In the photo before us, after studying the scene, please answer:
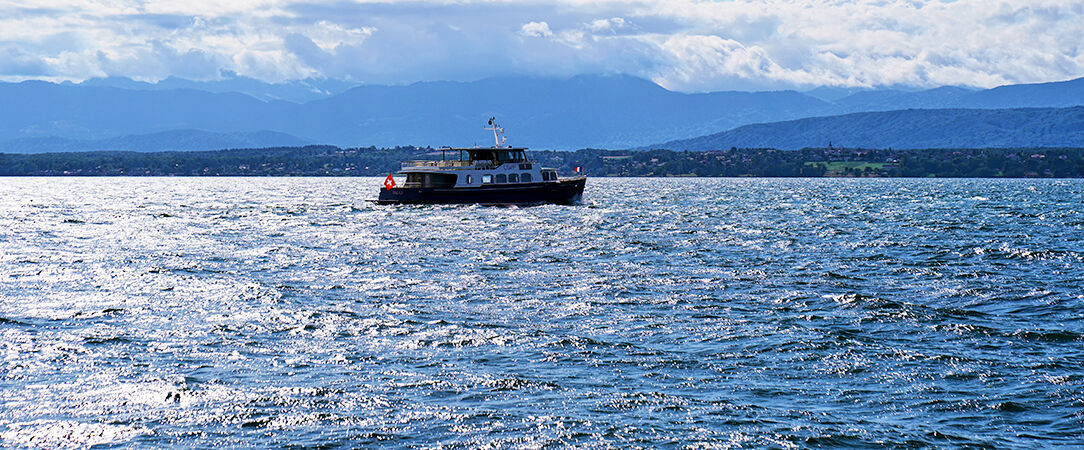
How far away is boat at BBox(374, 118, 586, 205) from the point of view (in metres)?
104

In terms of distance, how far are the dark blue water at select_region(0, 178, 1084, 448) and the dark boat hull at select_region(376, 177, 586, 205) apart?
46812 mm

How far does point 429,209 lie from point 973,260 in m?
62.2

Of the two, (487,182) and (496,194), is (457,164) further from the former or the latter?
(496,194)

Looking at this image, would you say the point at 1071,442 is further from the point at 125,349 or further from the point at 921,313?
the point at 125,349

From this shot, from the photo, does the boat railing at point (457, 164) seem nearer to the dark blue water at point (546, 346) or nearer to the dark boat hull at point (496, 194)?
the dark boat hull at point (496, 194)

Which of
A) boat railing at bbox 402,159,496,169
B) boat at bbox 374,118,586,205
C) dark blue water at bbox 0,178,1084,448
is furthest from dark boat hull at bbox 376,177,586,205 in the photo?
dark blue water at bbox 0,178,1084,448

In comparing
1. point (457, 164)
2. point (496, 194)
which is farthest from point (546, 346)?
point (457, 164)

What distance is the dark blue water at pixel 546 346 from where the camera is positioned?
19938 millimetres

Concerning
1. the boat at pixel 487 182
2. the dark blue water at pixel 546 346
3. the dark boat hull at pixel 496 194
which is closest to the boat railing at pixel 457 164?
the boat at pixel 487 182

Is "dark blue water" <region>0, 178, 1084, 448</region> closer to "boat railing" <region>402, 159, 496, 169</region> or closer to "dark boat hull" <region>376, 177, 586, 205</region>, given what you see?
"dark boat hull" <region>376, 177, 586, 205</region>

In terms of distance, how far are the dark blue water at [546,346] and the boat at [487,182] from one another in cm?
4708

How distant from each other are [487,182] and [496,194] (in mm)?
1825

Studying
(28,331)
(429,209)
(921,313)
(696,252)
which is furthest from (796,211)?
(28,331)

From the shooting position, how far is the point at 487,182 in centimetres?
10531
